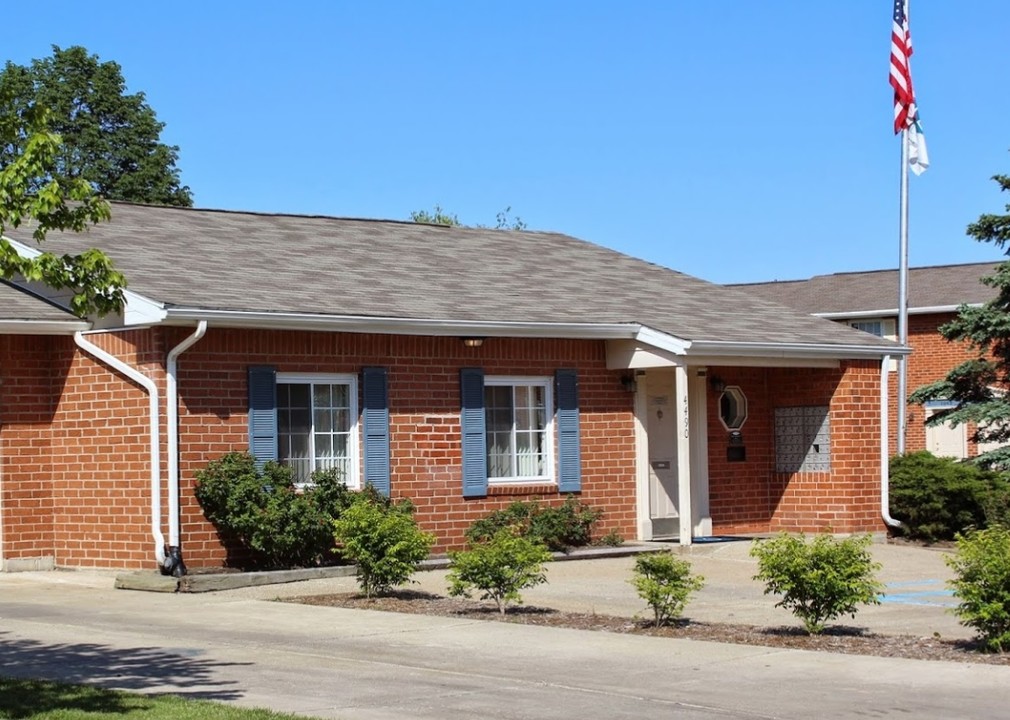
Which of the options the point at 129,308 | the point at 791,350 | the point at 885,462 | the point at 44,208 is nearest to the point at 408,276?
the point at 129,308

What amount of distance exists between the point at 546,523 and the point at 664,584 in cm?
656

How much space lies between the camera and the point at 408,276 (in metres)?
20.5

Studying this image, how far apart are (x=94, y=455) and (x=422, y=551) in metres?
4.61

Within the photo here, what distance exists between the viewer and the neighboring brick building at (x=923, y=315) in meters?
37.2

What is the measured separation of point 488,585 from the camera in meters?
13.9

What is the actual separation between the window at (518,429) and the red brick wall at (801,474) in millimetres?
3368

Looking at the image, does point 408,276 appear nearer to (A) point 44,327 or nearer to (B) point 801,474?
(A) point 44,327

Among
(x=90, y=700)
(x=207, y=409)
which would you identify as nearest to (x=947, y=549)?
(x=207, y=409)

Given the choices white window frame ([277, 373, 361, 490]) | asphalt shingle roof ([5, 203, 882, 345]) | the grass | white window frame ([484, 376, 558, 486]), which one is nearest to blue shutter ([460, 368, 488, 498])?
white window frame ([484, 376, 558, 486])

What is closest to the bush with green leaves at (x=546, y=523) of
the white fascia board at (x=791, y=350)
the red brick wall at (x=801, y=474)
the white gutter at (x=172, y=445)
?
the white fascia board at (x=791, y=350)

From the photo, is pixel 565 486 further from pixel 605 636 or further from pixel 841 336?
pixel 605 636

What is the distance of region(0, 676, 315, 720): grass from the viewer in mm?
8688

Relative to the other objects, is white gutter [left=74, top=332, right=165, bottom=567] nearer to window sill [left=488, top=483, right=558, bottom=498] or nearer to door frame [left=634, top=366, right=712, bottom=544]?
window sill [left=488, top=483, right=558, bottom=498]

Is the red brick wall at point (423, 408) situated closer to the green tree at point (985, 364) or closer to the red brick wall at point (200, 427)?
the red brick wall at point (200, 427)
